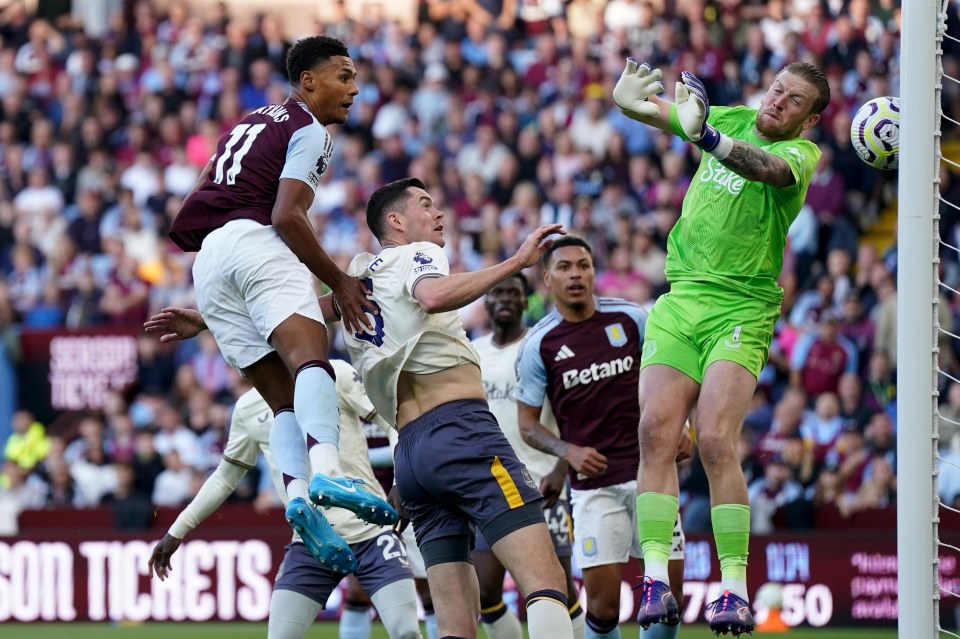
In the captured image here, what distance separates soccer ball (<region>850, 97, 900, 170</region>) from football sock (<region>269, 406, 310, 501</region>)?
328 centimetres

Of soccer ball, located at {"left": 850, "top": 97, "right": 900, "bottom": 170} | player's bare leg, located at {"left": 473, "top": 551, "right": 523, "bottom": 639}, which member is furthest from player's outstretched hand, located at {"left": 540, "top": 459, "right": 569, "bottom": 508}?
soccer ball, located at {"left": 850, "top": 97, "right": 900, "bottom": 170}

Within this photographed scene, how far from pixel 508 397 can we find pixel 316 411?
3.95m

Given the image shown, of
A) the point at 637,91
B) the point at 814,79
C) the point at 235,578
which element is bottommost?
the point at 235,578

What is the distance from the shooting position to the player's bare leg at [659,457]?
775cm

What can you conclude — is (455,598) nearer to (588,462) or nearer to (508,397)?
(588,462)

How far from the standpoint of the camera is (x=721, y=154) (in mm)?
7500

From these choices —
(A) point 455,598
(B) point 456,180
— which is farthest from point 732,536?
(B) point 456,180

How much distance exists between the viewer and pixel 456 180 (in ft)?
67.1

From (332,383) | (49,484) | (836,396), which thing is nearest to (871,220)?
(836,396)

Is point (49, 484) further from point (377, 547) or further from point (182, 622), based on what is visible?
point (377, 547)

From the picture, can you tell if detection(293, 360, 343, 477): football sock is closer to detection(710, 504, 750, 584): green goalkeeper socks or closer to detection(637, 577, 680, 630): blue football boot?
detection(637, 577, 680, 630): blue football boot

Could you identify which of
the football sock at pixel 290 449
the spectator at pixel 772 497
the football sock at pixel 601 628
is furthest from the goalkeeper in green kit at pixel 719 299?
the spectator at pixel 772 497

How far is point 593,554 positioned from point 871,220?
32.0 ft

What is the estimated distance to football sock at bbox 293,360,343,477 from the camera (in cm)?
736
